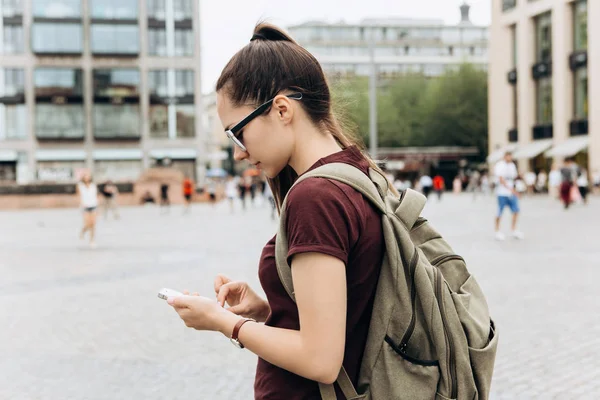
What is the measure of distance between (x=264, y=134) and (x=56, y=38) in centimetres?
6486

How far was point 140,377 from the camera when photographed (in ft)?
18.5

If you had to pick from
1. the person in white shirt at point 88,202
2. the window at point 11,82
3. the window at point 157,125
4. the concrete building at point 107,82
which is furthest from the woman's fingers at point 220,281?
the window at point 11,82

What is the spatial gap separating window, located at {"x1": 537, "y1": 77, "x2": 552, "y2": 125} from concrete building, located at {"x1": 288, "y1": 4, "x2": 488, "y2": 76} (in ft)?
175

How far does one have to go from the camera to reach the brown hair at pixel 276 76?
187 cm

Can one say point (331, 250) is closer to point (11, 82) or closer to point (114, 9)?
point (11, 82)

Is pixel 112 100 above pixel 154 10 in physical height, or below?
below

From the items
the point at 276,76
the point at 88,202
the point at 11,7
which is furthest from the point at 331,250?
the point at 11,7

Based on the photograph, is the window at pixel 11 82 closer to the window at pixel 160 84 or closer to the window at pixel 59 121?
the window at pixel 59 121

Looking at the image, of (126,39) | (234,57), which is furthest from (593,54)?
(234,57)

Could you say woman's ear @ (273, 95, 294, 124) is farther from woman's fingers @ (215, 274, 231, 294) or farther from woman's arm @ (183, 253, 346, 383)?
woman's fingers @ (215, 274, 231, 294)

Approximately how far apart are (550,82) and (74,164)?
35486 mm

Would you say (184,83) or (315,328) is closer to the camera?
(315,328)

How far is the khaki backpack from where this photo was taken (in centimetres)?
175

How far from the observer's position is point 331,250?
1.67 meters
